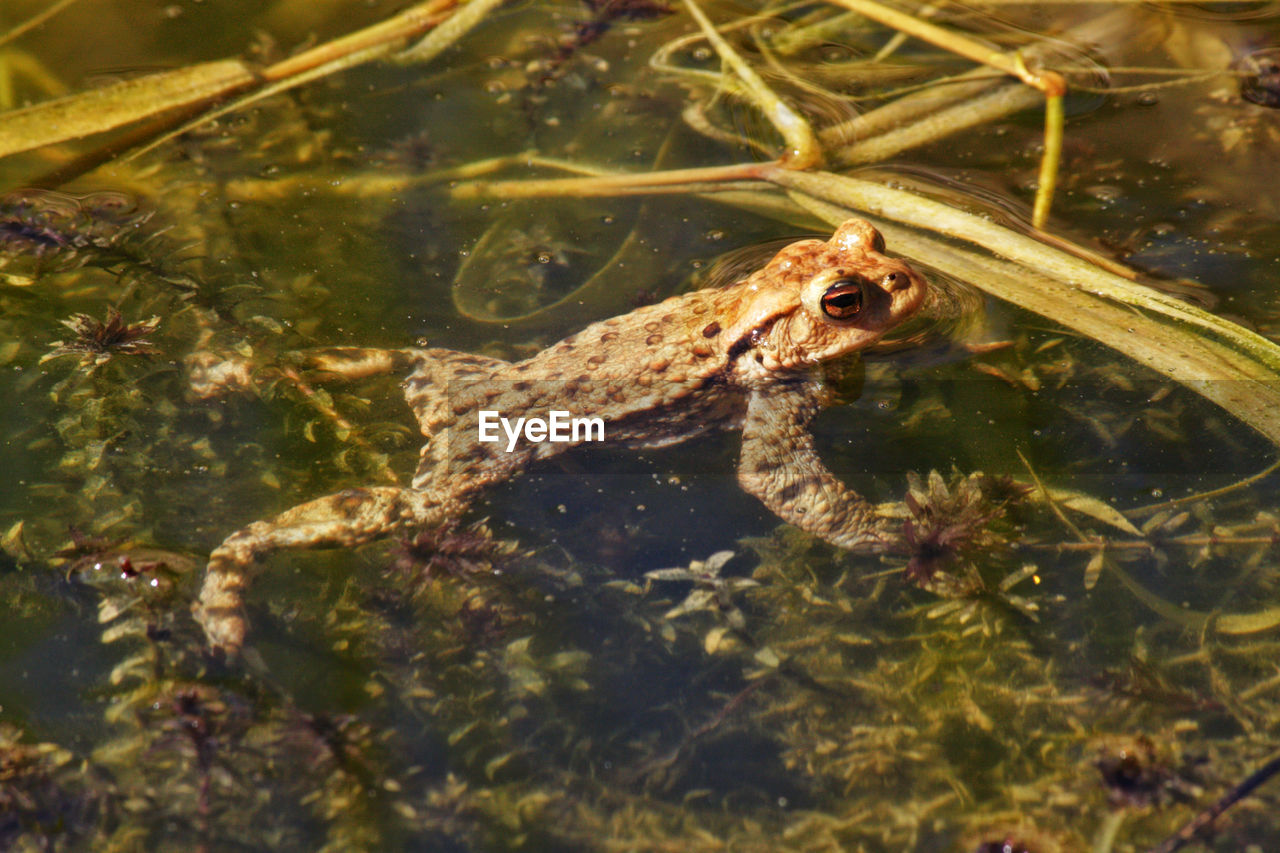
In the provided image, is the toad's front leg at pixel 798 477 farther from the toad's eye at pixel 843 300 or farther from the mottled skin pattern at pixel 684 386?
the toad's eye at pixel 843 300

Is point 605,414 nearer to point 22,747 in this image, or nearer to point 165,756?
point 165,756

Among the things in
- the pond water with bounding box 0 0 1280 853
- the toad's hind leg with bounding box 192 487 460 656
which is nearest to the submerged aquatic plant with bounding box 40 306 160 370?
the pond water with bounding box 0 0 1280 853

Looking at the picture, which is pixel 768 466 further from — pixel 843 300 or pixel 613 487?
pixel 843 300

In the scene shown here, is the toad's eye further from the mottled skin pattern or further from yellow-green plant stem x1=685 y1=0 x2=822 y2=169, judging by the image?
yellow-green plant stem x1=685 y1=0 x2=822 y2=169

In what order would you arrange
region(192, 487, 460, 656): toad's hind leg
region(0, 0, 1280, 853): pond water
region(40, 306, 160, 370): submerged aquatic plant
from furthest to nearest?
region(40, 306, 160, 370): submerged aquatic plant
region(192, 487, 460, 656): toad's hind leg
region(0, 0, 1280, 853): pond water

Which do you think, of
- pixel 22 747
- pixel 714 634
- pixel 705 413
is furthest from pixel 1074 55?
pixel 22 747

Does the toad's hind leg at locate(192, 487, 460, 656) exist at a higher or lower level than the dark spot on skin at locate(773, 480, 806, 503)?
higher
